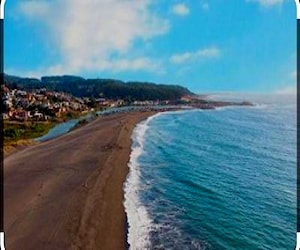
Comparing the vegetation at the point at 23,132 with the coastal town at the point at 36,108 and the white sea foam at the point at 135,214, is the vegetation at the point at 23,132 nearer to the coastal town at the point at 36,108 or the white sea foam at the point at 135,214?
the coastal town at the point at 36,108

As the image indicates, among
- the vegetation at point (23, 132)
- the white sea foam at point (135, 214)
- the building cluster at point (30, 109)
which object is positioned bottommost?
the white sea foam at point (135, 214)

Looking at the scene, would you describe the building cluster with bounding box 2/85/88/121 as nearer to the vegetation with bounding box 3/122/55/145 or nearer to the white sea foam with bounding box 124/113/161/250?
the vegetation with bounding box 3/122/55/145

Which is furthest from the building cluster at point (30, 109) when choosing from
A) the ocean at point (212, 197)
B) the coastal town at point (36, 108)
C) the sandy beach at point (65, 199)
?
the ocean at point (212, 197)

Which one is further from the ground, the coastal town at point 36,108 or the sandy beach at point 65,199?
the coastal town at point 36,108

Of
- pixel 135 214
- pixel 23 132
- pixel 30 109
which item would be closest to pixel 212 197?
pixel 135 214

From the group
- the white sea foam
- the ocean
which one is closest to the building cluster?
the ocean

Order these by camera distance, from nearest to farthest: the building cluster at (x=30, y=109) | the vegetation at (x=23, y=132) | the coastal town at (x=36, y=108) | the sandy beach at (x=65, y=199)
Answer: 1. the sandy beach at (x=65, y=199)
2. the vegetation at (x=23, y=132)
3. the building cluster at (x=30, y=109)
4. the coastal town at (x=36, y=108)
